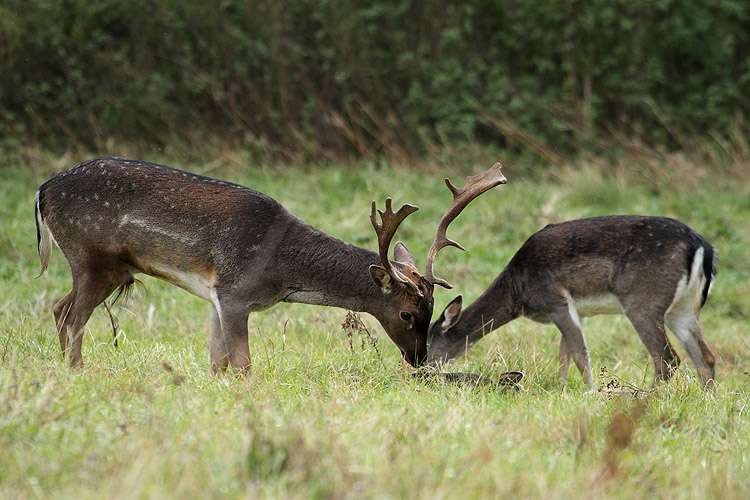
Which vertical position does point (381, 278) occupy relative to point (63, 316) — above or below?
above

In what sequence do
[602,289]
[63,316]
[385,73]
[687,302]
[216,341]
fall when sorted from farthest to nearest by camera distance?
[385,73]
[687,302]
[602,289]
[216,341]
[63,316]

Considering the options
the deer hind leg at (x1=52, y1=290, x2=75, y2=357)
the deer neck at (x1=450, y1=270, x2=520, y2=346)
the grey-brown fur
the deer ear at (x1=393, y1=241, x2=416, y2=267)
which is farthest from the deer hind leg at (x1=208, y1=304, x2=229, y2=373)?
the deer neck at (x1=450, y1=270, x2=520, y2=346)

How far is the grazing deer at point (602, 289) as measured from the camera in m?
6.61

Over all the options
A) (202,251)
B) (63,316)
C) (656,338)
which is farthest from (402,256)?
(63,316)

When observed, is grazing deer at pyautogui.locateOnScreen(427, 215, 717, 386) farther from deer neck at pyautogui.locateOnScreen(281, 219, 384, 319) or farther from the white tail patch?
deer neck at pyautogui.locateOnScreen(281, 219, 384, 319)

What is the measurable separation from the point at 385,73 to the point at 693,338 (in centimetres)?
951

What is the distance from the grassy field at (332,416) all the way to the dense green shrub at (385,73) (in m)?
6.24

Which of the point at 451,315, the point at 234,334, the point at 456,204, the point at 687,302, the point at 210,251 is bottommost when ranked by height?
the point at 451,315

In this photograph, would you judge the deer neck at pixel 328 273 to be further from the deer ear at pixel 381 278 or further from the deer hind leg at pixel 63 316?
the deer hind leg at pixel 63 316

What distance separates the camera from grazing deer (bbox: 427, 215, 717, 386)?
6609 millimetres

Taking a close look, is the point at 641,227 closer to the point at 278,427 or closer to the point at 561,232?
the point at 561,232

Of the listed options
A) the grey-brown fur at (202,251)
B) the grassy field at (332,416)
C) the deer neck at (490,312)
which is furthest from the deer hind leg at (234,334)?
the deer neck at (490,312)

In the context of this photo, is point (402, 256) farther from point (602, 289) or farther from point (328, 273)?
point (602, 289)

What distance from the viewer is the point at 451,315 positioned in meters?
6.92
